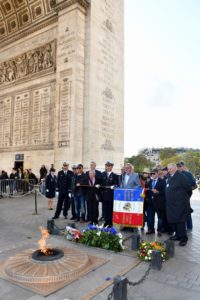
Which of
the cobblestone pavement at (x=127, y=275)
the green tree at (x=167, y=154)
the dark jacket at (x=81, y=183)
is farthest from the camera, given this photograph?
the green tree at (x=167, y=154)

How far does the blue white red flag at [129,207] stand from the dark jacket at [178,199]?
0.81 m

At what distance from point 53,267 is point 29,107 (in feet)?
52.8

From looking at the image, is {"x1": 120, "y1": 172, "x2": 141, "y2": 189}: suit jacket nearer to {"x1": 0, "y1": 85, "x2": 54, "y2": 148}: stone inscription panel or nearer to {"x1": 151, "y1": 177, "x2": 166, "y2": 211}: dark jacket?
{"x1": 151, "y1": 177, "x2": 166, "y2": 211}: dark jacket

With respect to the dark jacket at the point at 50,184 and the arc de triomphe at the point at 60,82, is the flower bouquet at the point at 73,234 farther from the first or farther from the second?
the arc de triomphe at the point at 60,82

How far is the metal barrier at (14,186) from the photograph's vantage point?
54.1 feet

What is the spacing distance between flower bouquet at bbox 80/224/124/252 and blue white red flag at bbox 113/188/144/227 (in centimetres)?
123

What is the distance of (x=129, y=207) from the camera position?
7.56 meters

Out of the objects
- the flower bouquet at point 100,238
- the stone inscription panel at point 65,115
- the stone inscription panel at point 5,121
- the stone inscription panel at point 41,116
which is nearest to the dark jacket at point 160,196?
the flower bouquet at point 100,238

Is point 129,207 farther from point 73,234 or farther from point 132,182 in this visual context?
point 73,234

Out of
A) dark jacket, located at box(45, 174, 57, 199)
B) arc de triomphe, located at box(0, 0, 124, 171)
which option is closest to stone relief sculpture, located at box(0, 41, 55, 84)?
arc de triomphe, located at box(0, 0, 124, 171)

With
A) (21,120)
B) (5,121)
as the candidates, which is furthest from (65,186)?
(5,121)

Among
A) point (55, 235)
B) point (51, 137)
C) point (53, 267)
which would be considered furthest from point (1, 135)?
point (53, 267)

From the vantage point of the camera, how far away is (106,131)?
18.5 meters

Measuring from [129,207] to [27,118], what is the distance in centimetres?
1376
